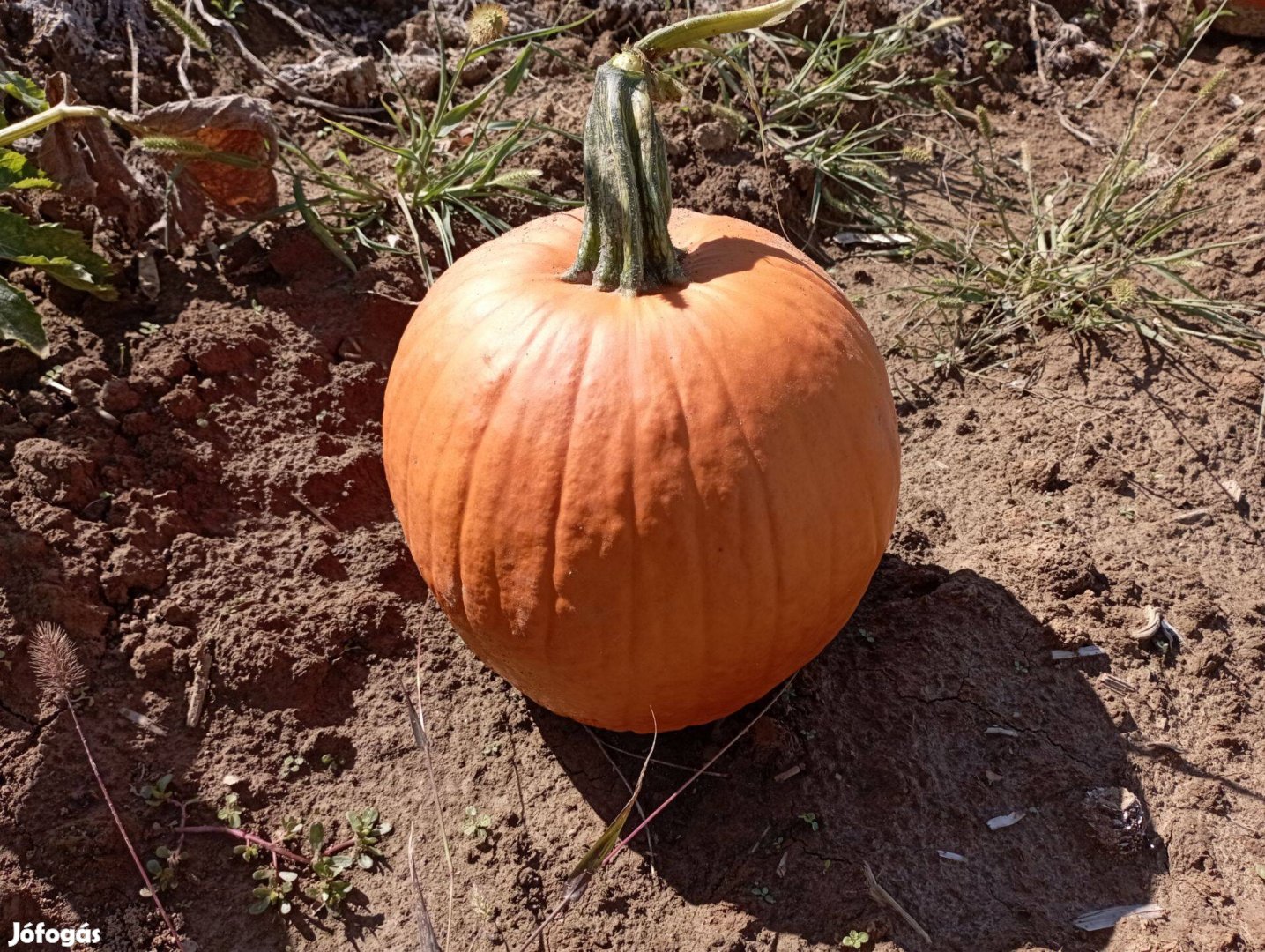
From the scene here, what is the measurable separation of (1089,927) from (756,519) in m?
1.15

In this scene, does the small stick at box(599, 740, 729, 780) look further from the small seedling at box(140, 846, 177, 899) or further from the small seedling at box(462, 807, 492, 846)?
the small seedling at box(140, 846, 177, 899)

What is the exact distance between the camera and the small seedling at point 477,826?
228 cm

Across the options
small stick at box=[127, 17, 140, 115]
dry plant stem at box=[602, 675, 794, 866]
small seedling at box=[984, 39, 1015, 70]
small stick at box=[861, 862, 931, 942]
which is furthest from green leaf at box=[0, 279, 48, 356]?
small seedling at box=[984, 39, 1015, 70]

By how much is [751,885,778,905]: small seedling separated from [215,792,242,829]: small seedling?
1.20 metres

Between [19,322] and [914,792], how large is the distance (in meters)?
2.37

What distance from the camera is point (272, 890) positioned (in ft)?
7.07

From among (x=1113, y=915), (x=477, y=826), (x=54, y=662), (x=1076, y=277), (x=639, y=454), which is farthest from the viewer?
(x=1076, y=277)

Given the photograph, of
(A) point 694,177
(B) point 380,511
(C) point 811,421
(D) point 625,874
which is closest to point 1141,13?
(A) point 694,177

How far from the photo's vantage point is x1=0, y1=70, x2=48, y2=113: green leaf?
2680mm

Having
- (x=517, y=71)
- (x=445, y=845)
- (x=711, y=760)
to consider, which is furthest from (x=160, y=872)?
(x=517, y=71)

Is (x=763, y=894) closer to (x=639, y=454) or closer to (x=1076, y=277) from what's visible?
(x=639, y=454)

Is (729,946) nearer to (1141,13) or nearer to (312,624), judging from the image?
(312,624)

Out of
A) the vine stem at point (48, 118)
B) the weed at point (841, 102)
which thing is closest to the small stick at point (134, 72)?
the vine stem at point (48, 118)

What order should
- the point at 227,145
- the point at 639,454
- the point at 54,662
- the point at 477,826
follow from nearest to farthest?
1. the point at 639,454
2. the point at 54,662
3. the point at 477,826
4. the point at 227,145
